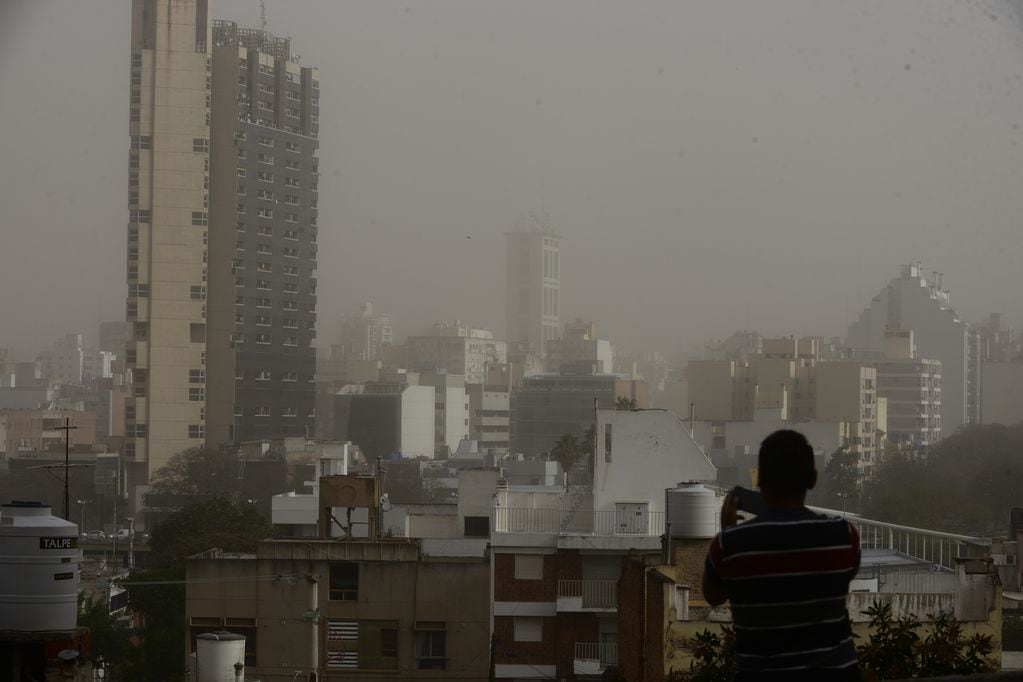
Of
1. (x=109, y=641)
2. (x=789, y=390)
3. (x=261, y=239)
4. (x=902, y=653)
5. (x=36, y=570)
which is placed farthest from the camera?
(x=789, y=390)

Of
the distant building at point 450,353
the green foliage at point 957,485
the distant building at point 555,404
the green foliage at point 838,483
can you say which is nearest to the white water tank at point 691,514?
the green foliage at point 957,485

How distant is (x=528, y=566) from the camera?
13.6 m

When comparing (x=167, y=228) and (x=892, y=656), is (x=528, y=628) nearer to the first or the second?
(x=892, y=656)

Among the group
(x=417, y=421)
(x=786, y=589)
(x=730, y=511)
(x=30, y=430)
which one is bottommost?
(x=30, y=430)

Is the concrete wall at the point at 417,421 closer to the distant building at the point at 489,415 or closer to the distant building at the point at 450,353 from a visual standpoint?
the distant building at the point at 489,415

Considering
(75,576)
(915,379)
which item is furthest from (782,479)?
(915,379)

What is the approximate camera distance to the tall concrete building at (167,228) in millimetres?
62219

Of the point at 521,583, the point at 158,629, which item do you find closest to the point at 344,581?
the point at 521,583

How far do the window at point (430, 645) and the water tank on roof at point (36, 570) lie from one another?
931 centimetres

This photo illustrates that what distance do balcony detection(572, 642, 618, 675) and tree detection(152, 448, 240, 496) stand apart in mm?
38691

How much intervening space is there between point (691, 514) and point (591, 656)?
430 cm

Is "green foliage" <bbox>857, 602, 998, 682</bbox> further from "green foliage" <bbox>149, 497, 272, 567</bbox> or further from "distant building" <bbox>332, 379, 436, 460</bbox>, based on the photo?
"distant building" <bbox>332, 379, 436, 460</bbox>

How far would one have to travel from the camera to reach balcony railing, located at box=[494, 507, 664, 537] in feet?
45.7

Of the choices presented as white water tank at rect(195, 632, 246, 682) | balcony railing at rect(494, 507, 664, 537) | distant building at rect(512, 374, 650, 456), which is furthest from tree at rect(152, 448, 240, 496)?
white water tank at rect(195, 632, 246, 682)
